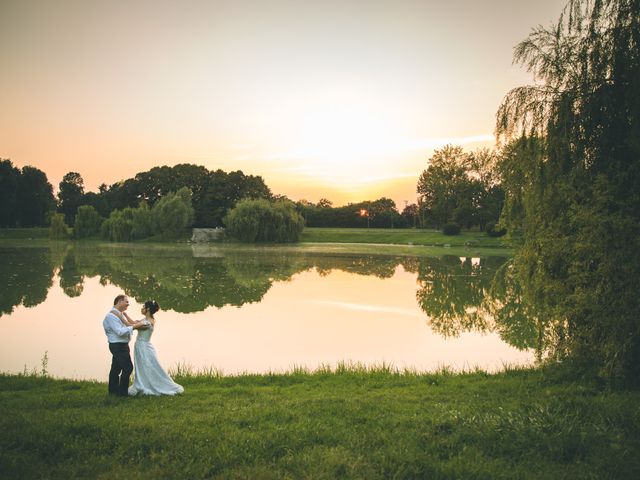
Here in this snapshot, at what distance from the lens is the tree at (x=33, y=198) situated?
80875 millimetres

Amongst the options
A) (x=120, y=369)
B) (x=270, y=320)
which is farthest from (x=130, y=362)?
(x=270, y=320)

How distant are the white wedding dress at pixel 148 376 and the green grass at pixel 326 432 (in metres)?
0.31

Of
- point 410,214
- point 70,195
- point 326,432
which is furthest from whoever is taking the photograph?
point 70,195

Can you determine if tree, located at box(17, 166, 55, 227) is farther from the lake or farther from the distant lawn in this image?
the lake

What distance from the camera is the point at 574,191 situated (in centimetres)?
751

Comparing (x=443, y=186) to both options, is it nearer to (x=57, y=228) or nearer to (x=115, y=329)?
(x=57, y=228)

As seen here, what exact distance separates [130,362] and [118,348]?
0.29 meters

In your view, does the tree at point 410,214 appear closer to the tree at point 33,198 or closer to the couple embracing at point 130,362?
the tree at point 33,198

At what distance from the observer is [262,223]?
187 ft

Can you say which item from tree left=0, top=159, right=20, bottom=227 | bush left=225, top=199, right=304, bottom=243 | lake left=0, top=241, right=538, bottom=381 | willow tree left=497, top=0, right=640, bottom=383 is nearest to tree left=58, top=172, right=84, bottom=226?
tree left=0, top=159, right=20, bottom=227

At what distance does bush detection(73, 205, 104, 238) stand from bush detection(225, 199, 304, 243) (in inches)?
775

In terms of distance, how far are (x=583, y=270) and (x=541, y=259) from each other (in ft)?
2.46

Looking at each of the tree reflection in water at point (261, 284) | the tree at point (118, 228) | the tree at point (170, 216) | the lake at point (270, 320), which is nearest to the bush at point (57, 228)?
the tree at point (118, 228)

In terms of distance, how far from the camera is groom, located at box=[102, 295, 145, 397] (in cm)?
706
